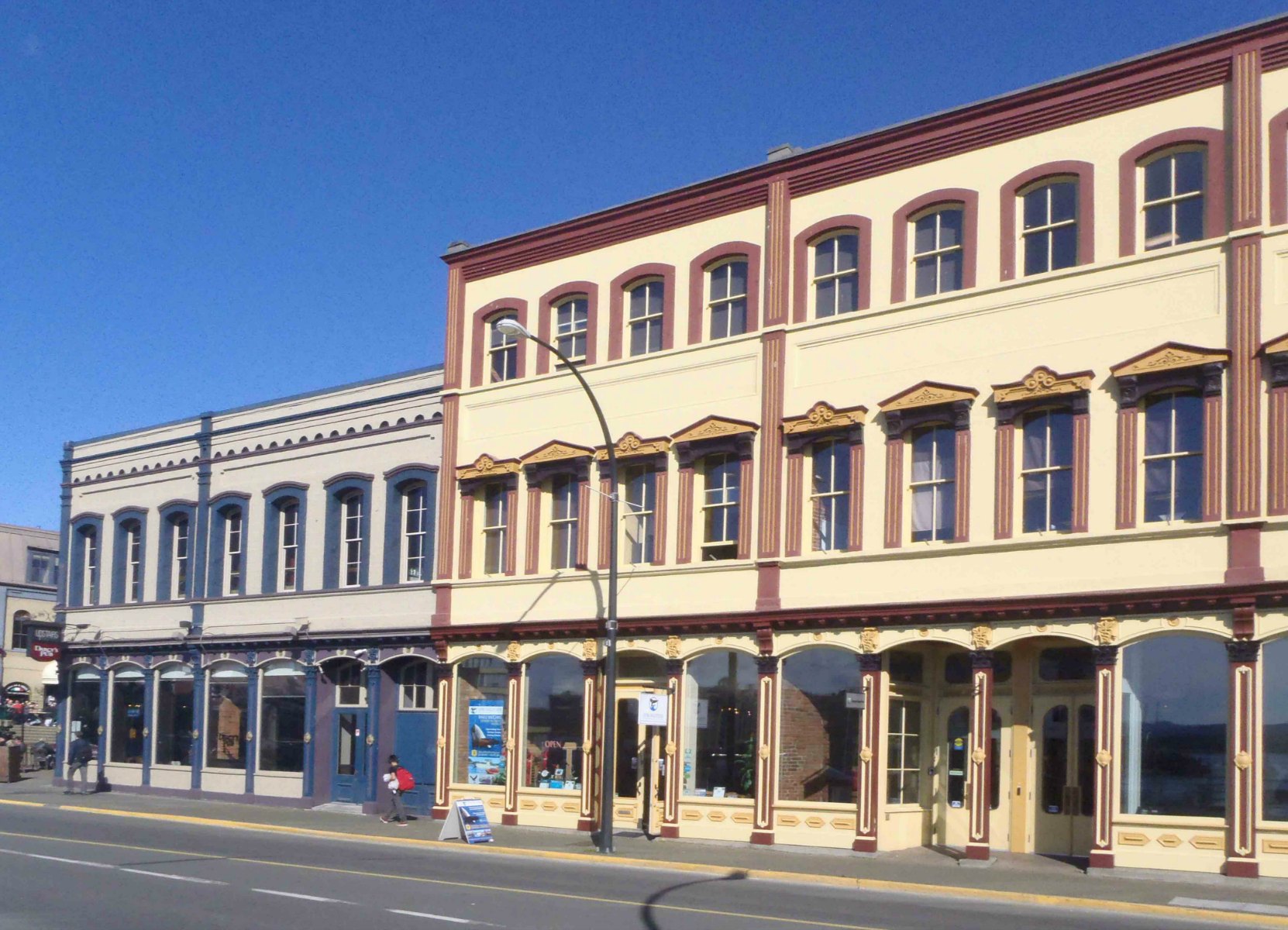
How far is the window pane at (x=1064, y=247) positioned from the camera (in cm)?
2286

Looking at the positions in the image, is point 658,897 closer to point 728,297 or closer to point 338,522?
point 728,297

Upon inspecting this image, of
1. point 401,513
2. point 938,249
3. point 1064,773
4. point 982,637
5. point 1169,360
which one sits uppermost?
point 938,249

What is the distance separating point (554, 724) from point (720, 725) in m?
3.98

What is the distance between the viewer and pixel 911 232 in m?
24.8

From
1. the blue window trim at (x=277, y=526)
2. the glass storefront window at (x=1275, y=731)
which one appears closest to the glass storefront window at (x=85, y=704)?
the blue window trim at (x=277, y=526)

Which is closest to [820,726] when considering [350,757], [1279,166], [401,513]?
[1279,166]

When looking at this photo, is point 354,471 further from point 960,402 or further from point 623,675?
point 960,402

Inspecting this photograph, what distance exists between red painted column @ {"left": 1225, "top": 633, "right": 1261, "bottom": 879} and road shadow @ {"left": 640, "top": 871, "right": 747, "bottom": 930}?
264 inches

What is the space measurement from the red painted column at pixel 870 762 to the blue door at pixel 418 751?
10.5 metres

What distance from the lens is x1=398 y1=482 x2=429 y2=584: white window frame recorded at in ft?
107

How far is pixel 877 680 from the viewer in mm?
24125

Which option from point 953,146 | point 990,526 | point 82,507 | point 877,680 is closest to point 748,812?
point 877,680

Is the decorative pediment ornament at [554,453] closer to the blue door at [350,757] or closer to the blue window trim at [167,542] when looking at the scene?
the blue door at [350,757]

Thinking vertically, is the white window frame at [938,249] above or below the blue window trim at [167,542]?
above
